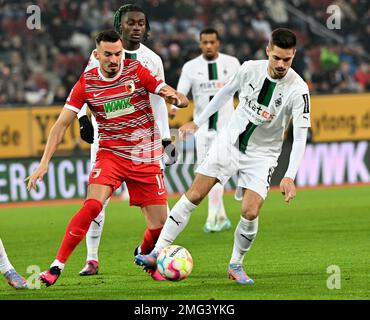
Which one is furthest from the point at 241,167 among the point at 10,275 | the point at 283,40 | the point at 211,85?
the point at 211,85

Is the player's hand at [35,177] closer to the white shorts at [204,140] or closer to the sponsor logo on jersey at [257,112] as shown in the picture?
the sponsor logo on jersey at [257,112]

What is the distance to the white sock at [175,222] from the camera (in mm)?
7543

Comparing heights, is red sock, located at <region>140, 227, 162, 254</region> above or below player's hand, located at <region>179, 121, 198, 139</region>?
below

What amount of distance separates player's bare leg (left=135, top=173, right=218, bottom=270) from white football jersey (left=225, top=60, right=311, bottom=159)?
0.44m

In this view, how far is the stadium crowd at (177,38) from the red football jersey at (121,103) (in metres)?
9.92

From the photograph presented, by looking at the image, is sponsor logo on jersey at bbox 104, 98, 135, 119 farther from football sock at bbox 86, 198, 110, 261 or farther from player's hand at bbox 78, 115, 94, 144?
football sock at bbox 86, 198, 110, 261

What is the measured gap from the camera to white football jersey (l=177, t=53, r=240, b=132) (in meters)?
11.6

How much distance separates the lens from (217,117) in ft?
38.1

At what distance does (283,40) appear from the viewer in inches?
285

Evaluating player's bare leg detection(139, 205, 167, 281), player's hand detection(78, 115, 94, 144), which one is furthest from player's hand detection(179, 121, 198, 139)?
player's hand detection(78, 115, 94, 144)

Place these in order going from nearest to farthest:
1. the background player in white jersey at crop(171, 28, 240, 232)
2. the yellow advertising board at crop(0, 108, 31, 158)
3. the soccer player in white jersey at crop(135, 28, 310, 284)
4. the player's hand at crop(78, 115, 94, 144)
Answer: the soccer player in white jersey at crop(135, 28, 310, 284)
the player's hand at crop(78, 115, 94, 144)
the background player in white jersey at crop(171, 28, 240, 232)
the yellow advertising board at crop(0, 108, 31, 158)

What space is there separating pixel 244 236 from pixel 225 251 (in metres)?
2.12

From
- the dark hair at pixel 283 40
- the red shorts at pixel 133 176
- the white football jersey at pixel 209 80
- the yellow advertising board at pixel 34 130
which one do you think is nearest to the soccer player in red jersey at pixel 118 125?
the red shorts at pixel 133 176

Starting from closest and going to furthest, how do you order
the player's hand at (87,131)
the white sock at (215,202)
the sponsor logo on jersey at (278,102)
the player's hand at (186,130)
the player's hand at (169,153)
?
the sponsor logo on jersey at (278,102), the player's hand at (186,130), the player's hand at (87,131), the player's hand at (169,153), the white sock at (215,202)
